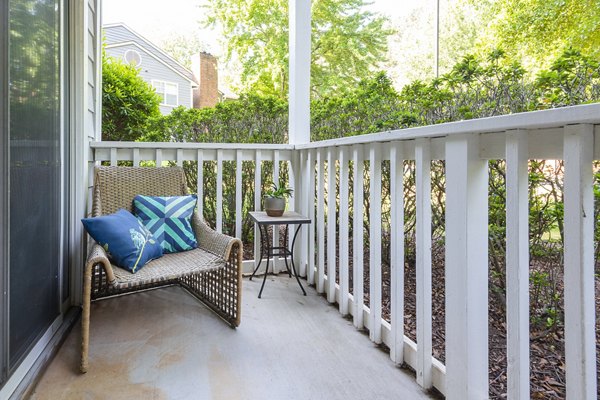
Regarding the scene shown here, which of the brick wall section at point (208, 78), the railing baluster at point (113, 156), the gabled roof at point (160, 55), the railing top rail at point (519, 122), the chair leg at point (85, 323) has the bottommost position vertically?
the chair leg at point (85, 323)

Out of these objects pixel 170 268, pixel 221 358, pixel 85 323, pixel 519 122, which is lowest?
pixel 221 358

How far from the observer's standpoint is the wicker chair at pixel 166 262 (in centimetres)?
201

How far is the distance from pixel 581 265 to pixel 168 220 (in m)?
2.31

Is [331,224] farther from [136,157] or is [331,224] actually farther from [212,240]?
[136,157]

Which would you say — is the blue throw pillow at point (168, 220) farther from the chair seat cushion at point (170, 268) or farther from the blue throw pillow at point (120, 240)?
the blue throw pillow at point (120, 240)

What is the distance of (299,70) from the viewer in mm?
3330

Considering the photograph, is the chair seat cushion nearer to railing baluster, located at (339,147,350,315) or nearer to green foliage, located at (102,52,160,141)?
railing baluster, located at (339,147,350,315)

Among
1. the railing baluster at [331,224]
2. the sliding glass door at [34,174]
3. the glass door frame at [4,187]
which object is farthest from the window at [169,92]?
the glass door frame at [4,187]

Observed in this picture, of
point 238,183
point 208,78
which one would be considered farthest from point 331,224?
point 208,78

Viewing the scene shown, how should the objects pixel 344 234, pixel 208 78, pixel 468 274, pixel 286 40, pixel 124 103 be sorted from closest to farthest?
pixel 468 274 < pixel 344 234 < pixel 124 103 < pixel 286 40 < pixel 208 78

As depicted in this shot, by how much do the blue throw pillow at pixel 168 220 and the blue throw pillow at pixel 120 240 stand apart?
10.1 inches

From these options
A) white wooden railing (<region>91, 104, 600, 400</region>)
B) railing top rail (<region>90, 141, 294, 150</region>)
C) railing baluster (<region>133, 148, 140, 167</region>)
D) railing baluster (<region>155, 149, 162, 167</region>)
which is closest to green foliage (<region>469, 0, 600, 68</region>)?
white wooden railing (<region>91, 104, 600, 400</region>)

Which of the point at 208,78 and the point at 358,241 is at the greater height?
the point at 208,78

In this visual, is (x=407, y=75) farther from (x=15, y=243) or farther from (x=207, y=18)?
(x=15, y=243)
